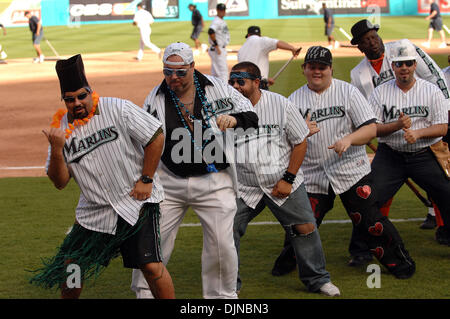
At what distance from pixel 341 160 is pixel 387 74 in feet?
5.10

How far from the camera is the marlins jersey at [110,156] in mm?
5688

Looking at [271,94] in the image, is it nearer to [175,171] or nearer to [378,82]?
[175,171]

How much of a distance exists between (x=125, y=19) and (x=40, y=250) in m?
46.3

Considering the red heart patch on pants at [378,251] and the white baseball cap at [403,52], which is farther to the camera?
the white baseball cap at [403,52]

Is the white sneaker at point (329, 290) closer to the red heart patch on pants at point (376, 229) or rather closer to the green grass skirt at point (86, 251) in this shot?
the red heart patch on pants at point (376, 229)

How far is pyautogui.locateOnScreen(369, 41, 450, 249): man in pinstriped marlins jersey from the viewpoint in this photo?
7.67m

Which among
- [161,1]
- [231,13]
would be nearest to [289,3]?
[231,13]

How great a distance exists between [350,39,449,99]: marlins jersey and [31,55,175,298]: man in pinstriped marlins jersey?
3.41 m

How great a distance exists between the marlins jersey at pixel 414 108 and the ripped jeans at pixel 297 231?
54.5 inches

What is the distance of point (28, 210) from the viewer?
10789 millimetres

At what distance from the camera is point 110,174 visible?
18.9 feet

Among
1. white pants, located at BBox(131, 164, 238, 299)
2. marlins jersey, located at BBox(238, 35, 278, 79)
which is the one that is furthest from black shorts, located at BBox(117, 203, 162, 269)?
marlins jersey, located at BBox(238, 35, 278, 79)

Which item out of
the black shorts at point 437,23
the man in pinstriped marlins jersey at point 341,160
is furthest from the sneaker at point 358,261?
the black shorts at point 437,23

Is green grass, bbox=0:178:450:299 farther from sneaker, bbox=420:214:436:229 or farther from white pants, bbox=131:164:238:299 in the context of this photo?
white pants, bbox=131:164:238:299
